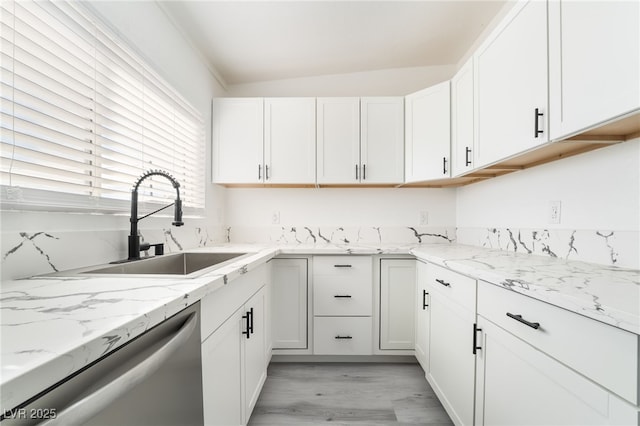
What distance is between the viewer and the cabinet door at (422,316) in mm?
1749

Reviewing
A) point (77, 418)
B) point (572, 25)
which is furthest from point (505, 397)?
point (572, 25)

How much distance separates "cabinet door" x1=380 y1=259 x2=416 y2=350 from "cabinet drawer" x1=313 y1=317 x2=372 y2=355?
0.41 feet

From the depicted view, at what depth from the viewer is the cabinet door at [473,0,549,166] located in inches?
43.8

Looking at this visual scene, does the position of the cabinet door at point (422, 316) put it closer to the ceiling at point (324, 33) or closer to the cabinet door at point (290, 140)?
the cabinet door at point (290, 140)

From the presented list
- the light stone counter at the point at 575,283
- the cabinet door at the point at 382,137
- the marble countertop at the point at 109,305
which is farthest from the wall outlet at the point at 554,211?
the cabinet door at the point at 382,137

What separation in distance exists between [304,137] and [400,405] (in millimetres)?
2034

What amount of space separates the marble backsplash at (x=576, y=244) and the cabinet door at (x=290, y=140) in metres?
1.49

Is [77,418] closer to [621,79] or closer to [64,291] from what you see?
[64,291]

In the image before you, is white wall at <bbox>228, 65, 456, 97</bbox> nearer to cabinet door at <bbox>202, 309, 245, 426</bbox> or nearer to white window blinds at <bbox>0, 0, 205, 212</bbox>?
white window blinds at <bbox>0, 0, 205, 212</bbox>

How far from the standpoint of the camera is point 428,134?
209cm

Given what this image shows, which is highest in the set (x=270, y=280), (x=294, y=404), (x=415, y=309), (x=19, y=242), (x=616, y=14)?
(x=616, y=14)

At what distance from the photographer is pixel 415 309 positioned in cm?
199

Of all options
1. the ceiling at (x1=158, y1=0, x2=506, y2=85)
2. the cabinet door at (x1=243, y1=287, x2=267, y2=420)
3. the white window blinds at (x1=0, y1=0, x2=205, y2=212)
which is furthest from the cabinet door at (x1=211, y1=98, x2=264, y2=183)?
the cabinet door at (x1=243, y1=287, x2=267, y2=420)

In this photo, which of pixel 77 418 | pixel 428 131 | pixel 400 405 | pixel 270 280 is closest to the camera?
pixel 77 418
